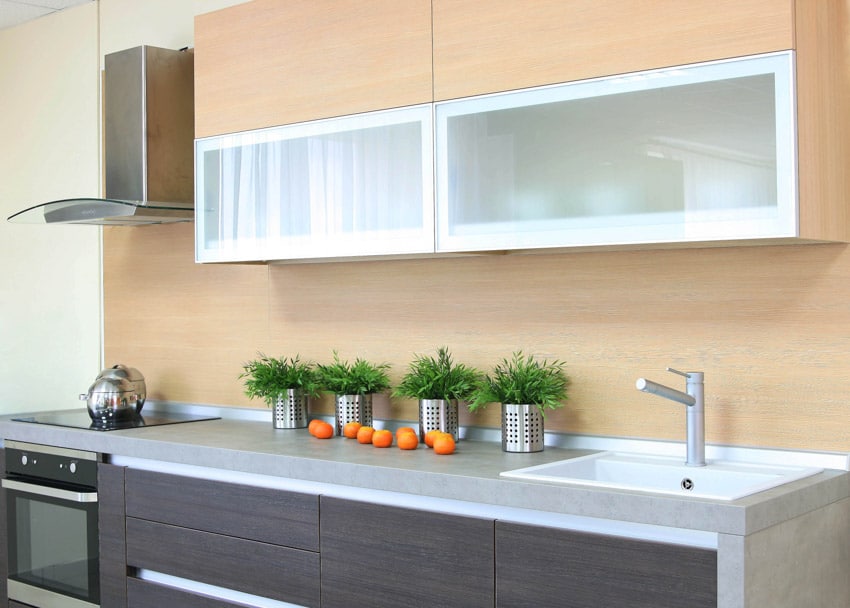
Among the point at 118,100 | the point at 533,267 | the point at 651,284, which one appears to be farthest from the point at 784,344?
the point at 118,100

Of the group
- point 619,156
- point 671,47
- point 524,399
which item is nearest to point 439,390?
point 524,399

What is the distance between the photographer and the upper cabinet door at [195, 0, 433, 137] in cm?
287

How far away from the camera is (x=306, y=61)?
3.10 meters

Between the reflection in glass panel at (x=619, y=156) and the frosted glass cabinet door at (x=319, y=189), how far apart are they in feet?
0.48

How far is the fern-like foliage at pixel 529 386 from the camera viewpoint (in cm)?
281

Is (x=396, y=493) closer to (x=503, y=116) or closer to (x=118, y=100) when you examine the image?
(x=503, y=116)

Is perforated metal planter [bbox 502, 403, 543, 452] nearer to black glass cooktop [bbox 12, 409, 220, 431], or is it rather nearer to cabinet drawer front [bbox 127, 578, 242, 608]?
cabinet drawer front [bbox 127, 578, 242, 608]

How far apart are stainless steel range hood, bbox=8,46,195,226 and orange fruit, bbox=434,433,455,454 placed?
4.88ft

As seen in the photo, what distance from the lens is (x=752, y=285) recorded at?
8.43 ft

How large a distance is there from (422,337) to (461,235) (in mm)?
611

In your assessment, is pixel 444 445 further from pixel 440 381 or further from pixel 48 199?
pixel 48 199

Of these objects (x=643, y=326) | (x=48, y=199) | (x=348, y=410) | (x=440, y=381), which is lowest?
(x=348, y=410)

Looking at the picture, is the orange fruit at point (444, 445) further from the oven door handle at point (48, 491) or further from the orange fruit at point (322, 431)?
the oven door handle at point (48, 491)

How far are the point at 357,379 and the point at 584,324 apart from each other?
0.79 metres
